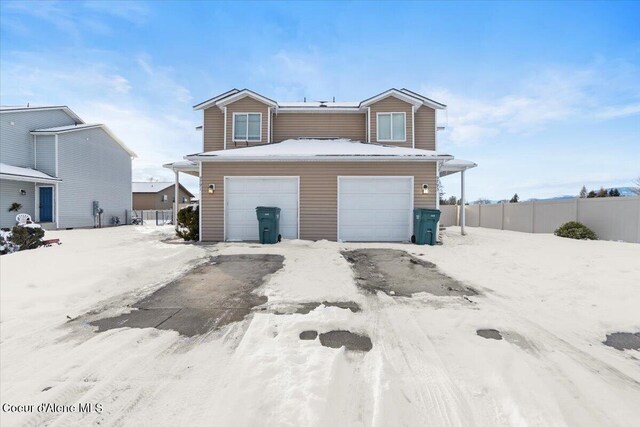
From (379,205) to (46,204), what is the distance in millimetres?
17828

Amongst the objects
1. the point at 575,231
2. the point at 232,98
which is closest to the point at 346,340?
the point at 232,98

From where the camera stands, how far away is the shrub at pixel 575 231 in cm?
974

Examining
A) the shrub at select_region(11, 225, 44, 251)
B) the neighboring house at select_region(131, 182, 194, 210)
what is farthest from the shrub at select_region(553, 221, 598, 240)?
the neighboring house at select_region(131, 182, 194, 210)

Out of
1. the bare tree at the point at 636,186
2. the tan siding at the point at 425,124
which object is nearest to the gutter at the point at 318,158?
the tan siding at the point at 425,124

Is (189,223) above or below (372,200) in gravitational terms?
below

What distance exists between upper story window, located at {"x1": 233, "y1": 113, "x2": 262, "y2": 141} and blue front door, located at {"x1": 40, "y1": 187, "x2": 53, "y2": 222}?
1175 centimetres

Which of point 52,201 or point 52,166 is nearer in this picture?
point 52,201

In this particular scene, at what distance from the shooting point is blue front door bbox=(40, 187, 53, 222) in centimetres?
1425

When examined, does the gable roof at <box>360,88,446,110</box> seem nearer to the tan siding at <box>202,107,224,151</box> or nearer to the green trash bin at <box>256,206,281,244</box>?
the tan siding at <box>202,107,224,151</box>

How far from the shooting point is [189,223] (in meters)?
9.52

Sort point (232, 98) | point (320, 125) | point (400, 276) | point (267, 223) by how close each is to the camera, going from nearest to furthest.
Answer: point (400, 276), point (267, 223), point (232, 98), point (320, 125)

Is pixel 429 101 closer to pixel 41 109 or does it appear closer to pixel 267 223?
pixel 267 223

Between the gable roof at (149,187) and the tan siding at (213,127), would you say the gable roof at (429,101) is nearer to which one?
the tan siding at (213,127)

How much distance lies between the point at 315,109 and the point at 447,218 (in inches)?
473
